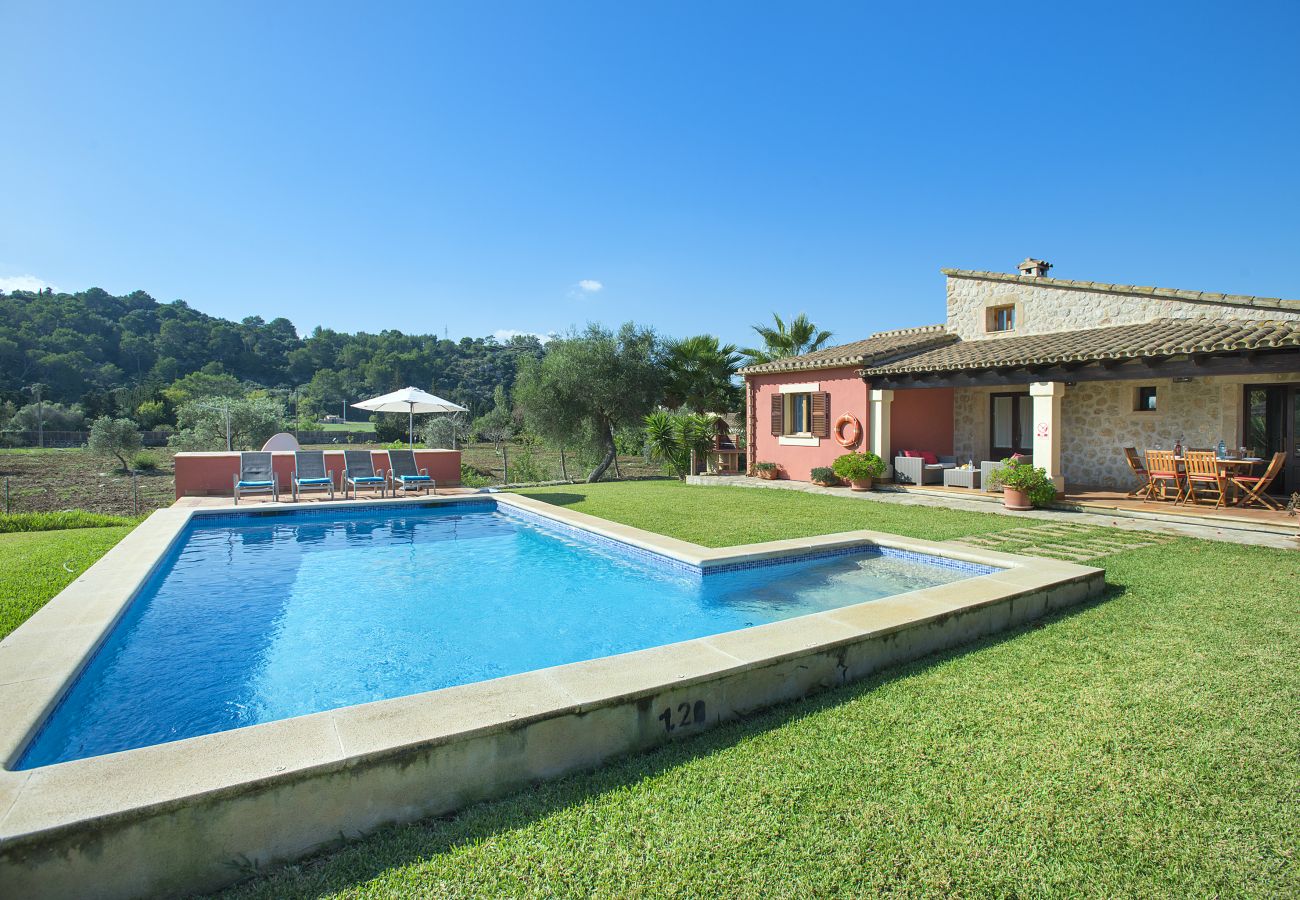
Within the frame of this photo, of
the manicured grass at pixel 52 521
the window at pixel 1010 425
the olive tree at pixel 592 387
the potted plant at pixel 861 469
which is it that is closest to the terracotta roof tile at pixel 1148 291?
the window at pixel 1010 425

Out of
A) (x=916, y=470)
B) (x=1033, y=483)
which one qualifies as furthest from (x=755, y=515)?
(x=916, y=470)

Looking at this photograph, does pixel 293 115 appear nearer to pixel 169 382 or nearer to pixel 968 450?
pixel 968 450

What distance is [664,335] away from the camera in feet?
77.5

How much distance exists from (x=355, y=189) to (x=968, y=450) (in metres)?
18.0

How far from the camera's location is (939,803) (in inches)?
112

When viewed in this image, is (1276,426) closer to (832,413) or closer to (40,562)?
(832,413)

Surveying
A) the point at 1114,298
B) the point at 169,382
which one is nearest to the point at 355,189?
the point at 1114,298

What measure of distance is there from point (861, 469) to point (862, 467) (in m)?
0.05

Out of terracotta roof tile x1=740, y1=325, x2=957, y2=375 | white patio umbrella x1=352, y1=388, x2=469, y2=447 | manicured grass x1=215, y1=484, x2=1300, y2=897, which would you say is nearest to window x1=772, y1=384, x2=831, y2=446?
terracotta roof tile x1=740, y1=325, x2=957, y2=375

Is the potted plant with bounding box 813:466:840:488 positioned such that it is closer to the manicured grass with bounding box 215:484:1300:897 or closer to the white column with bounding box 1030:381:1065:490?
the white column with bounding box 1030:381:1065:490

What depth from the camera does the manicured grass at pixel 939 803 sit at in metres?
2.39

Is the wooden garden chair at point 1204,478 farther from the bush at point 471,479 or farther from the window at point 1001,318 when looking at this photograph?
the bush at point 471,479

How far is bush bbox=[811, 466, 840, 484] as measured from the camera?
16078 mm

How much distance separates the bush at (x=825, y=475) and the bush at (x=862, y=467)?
0.58 meters
